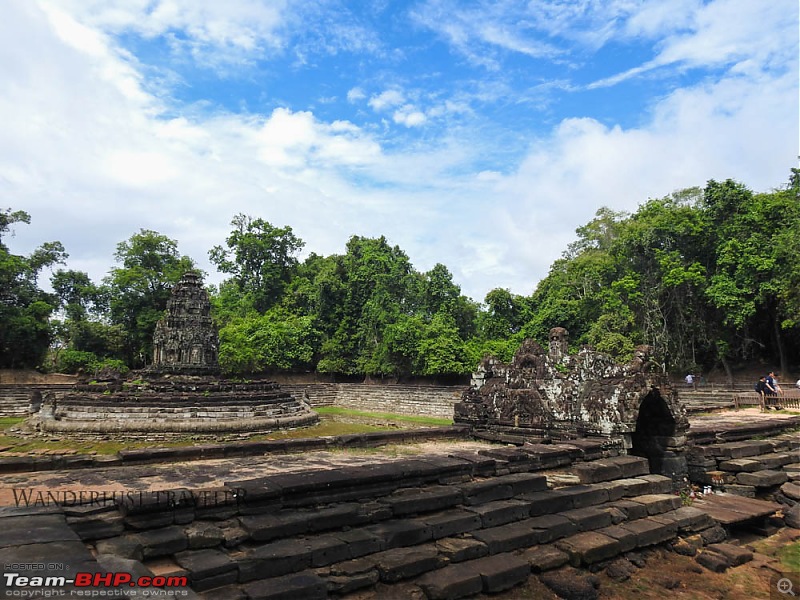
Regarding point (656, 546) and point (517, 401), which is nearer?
point (656, 546)

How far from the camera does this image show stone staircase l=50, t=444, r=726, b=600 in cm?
375

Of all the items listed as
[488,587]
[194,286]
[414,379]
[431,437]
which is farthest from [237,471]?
[414,379]

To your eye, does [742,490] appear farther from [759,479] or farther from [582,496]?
[582,496]

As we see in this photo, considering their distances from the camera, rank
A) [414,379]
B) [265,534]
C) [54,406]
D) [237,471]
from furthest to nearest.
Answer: [414,379] < [54,406] < [237,471] < [265,534]

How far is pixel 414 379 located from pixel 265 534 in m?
31.0

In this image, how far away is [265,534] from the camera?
4.09 metres

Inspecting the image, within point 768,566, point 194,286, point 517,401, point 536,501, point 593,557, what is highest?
point 194,286

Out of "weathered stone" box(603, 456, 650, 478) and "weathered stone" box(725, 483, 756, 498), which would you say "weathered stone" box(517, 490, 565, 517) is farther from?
"weathered stone" box(725, 483, 756, 498)

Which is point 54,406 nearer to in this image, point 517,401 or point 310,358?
point 517,401

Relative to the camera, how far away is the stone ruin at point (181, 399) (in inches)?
607

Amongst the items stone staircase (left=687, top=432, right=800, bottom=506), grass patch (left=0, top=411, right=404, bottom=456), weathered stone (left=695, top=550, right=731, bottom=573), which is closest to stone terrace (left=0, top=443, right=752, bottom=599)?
weathered stone (left=695, top=550, right=731, bottom=573)

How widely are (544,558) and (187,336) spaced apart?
17.8 meters

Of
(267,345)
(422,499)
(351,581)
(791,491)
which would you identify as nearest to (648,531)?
(422,499)

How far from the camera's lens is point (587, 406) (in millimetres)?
8336
